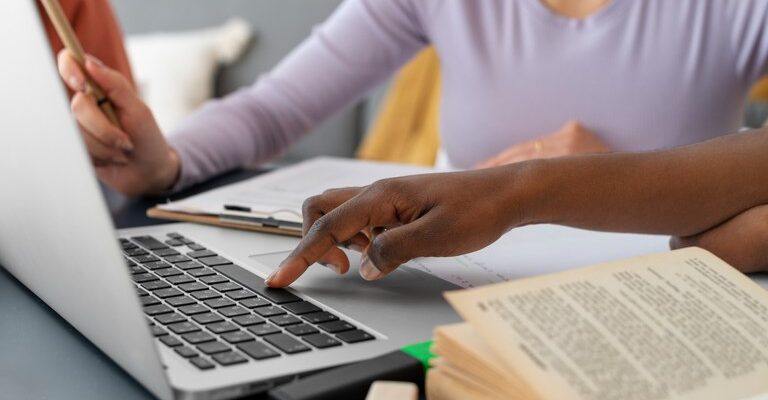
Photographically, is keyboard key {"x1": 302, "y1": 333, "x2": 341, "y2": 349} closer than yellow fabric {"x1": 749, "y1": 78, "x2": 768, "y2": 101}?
A: Yes

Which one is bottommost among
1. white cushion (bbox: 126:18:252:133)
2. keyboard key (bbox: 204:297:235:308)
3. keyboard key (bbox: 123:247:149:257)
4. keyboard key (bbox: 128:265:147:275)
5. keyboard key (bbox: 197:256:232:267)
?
white cushion (bbox: 126:18:252:133)

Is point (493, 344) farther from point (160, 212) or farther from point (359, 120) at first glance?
point (359, 120)

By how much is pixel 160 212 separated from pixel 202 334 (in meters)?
0.38

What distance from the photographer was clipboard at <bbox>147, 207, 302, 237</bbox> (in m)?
0.76

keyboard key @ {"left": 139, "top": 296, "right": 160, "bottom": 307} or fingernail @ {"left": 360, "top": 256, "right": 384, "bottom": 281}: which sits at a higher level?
keyboard key @ {"left": 139, "top": 296, "right": 160, "bottom": 307}

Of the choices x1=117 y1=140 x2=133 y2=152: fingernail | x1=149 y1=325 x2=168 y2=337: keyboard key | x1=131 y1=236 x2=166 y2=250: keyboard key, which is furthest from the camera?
x1=117 y1=140 x2=133 y2=152: fingernail

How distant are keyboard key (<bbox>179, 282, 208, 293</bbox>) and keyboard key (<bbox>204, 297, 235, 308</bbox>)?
3 cm

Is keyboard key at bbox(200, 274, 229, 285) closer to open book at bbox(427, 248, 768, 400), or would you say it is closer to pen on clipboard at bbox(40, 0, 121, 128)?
open book at bbox(427, 248, 768, 400)

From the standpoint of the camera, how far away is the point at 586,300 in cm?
43

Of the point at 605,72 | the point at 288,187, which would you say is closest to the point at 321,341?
the point at 288,187

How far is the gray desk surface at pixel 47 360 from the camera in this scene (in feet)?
1.50

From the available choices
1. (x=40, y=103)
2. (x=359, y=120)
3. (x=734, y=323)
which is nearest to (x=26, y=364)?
(x=40, y=103)

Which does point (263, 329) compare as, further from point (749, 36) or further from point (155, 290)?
point (749, 36)

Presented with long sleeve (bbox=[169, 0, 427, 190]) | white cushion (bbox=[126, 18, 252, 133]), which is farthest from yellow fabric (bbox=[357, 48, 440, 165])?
long sleeve (bbox=[169, 0, 427, 190])
